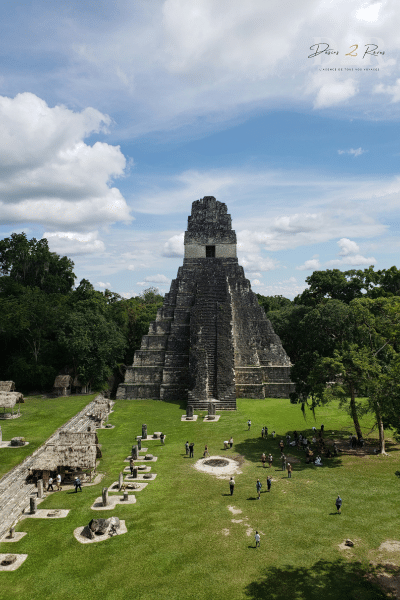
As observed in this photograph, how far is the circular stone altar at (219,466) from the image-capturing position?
1802 cm

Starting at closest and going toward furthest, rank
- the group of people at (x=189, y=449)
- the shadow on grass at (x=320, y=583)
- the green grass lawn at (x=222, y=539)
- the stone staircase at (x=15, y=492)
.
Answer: the shadow on grass at (x=320, y=583) → the green grass lawn at (x=222, y=539) → the stone staircase at (x=15, y=492) → the group of people at (x=189, y=449)

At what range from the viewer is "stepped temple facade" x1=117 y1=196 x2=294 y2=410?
31.3 m

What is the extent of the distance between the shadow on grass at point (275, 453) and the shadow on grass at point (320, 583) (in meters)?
7.23

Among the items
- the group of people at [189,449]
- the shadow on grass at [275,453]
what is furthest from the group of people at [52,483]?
the shadow on grass at [275,453]

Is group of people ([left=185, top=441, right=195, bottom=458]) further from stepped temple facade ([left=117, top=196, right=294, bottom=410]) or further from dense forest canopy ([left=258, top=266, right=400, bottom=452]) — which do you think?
stepped temple facade ([left=117, top=196, right=294, bottom=410])

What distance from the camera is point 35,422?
2530cm

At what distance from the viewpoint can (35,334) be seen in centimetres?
3562

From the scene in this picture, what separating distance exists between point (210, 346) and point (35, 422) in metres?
14.4

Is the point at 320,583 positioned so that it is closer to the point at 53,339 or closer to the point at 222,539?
the point at 222,539

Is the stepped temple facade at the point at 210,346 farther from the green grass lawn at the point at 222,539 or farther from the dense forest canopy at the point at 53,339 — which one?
the green grass lawn at the point at 222,539

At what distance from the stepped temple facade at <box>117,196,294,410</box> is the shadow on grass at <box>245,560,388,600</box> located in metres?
17.5

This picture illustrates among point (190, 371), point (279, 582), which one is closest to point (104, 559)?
point (279, 582)

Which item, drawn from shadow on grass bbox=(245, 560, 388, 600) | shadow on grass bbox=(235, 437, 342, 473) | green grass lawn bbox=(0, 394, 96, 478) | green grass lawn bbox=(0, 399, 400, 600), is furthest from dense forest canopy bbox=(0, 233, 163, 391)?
shadow on grass bbox=(245, 560, 388, 600)

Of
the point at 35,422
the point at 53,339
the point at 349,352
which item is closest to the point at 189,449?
the point at 349,352
